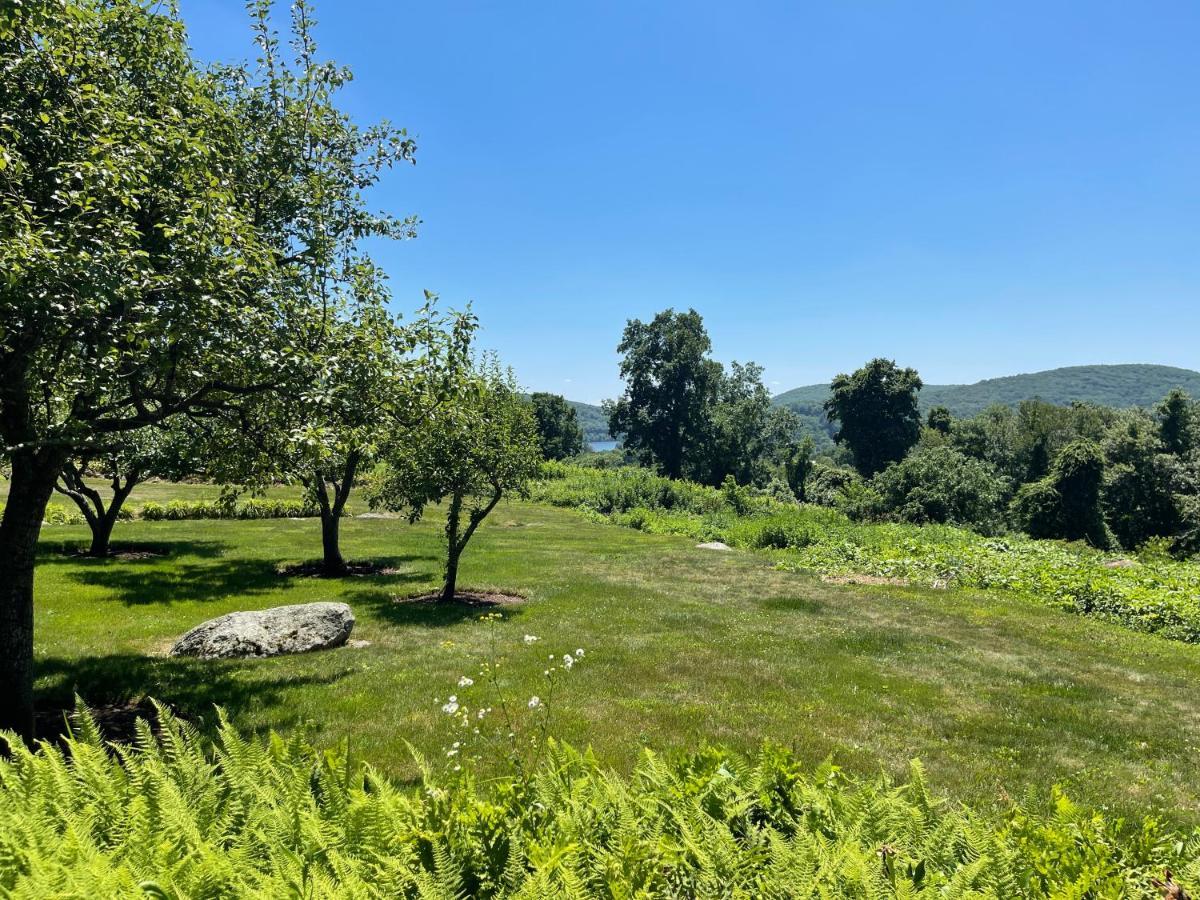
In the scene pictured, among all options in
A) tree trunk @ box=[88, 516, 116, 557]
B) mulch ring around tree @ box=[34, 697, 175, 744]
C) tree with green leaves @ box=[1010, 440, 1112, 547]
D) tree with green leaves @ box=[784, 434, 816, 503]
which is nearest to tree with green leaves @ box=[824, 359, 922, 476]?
tree with green leaves @ box=[784, 434, 816, 503]

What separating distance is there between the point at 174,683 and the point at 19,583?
3.27 m

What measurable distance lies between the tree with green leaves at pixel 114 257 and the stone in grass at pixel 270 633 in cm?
471

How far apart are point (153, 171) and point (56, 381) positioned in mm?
2981

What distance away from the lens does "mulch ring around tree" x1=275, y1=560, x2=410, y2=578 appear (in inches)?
838

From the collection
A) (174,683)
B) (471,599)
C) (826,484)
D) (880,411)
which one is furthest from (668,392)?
(174,683)

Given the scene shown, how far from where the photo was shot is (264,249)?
7508 millimetres

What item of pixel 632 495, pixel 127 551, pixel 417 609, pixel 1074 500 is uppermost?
pixel 127 551

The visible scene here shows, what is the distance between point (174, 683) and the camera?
10.4m

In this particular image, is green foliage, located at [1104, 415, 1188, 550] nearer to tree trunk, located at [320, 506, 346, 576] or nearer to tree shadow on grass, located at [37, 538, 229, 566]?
tree trunk, located at [320, 506, 346, 576]

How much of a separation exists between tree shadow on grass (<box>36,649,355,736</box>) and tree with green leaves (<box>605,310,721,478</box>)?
2480 inches

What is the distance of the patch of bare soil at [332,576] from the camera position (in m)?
21.3

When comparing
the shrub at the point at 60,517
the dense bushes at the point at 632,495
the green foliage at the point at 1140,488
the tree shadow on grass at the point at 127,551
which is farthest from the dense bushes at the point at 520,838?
the green foliage at the point at 1140,488

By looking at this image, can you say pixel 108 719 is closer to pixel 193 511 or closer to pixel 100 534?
pixel 100 534

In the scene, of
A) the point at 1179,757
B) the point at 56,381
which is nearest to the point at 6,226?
the point at 56,381
